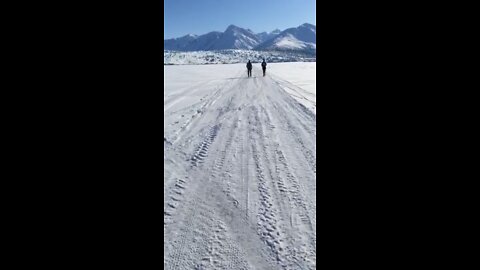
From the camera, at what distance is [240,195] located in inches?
151

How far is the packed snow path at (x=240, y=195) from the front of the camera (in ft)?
9.22

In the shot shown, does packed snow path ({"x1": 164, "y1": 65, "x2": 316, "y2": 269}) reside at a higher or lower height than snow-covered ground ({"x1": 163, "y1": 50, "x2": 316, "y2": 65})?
lower

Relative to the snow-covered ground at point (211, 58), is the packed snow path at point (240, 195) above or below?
below

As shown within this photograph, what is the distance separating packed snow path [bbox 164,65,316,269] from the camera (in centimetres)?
281

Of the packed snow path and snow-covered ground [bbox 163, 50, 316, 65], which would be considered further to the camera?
snow-covered ground [bbox 163, 50, 316, 65]

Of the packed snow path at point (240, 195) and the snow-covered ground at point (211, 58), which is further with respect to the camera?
the snow-covered ground at point (211, 58)
